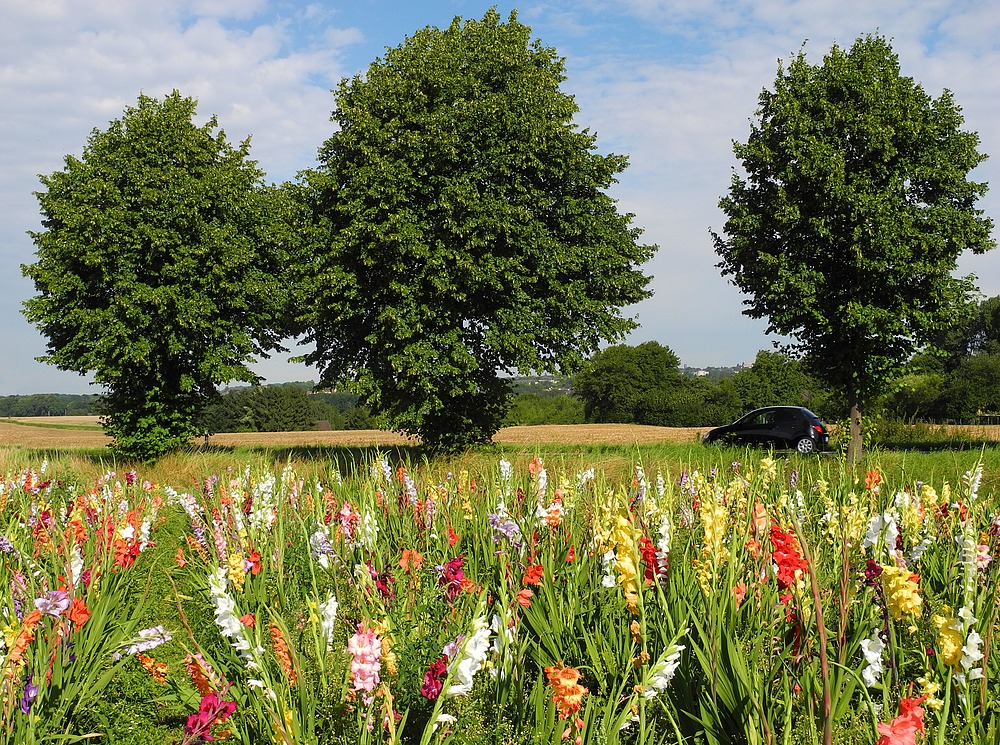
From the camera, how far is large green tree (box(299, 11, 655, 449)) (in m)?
16.1

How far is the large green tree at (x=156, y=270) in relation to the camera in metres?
20.1

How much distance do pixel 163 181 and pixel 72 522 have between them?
59.7ft

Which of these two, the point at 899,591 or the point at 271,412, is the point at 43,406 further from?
the point at 899,591

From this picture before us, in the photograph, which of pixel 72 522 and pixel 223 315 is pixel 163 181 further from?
pixel 72 522

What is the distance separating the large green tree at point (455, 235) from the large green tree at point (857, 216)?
3765 mm

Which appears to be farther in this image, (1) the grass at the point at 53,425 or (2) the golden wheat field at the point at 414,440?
(1) the grass at the point at 53,425

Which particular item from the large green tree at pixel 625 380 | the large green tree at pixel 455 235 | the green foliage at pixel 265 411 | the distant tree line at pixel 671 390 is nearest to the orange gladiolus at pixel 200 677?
the large green tree at pixel 455 235

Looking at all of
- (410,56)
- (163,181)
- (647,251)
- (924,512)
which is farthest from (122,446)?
(924,512)

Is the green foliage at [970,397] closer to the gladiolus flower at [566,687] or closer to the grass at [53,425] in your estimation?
the gladiolus flower at [566,687]

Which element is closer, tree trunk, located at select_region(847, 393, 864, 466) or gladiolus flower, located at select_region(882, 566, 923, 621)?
gladiolus flower, located at select_region(882, 566, 923, 621)

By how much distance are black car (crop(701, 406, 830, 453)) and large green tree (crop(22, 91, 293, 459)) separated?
43.1 feet

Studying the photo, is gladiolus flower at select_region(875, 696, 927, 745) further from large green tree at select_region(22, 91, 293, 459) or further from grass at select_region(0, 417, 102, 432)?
grass at select_region(0, 417, 102, 432)

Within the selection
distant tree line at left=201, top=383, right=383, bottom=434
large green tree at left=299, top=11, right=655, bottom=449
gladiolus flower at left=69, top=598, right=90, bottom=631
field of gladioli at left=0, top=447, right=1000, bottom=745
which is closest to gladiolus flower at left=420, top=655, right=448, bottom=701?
field of gladioli at left=0, top=447, right=1000, bottom=745

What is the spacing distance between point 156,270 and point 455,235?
9339 millimetres
